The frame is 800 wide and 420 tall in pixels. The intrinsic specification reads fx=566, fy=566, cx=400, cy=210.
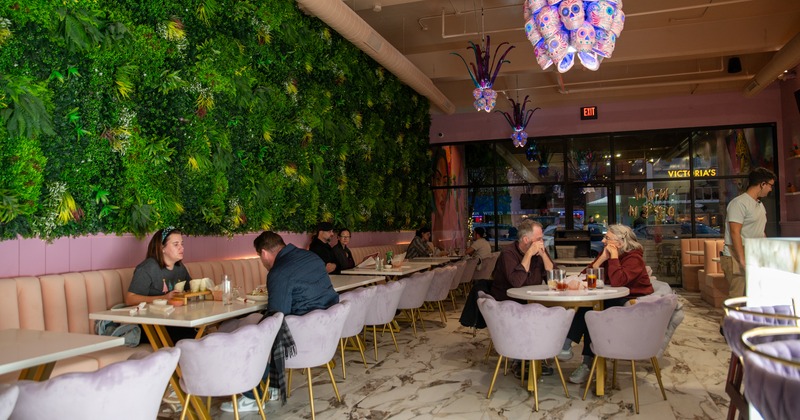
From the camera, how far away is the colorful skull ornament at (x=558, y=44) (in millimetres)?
4020

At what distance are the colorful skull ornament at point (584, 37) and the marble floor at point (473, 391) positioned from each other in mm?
2682

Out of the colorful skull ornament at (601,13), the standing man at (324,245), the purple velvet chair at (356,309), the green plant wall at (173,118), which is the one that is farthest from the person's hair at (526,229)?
the standing man at (324,245)

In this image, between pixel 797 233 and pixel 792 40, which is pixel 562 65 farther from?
pixel 797 233

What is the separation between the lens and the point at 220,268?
19.8 ft

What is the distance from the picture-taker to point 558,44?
4035mm

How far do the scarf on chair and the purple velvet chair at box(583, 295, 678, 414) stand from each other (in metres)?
2.22

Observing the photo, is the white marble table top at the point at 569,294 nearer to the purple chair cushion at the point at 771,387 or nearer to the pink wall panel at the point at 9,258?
the purple chair cushion at the point at 771,387

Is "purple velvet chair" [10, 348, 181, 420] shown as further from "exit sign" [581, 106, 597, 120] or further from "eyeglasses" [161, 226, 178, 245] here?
"exit sign" [581, 106, 597, 120]

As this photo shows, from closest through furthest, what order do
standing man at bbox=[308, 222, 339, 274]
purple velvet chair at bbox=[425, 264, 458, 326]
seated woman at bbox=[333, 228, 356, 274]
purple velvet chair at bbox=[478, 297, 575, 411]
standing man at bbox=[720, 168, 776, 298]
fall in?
purple velvet chair at bbox=[478, 297, 575, 411] → standing man at bbox=[720, 168, 776, 298] → purple velvet chair at bbox=[425, 264, 458, 326] → standing man at bbox=[308, 222, 339, 274] → seated woman at bbox=[333, 228, 356, 274]

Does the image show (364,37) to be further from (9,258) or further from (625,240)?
(9,258)

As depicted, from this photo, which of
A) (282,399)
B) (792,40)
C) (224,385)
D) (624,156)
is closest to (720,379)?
(282,399)

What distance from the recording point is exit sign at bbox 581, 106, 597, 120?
13008 millimetres

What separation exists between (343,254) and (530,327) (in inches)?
174

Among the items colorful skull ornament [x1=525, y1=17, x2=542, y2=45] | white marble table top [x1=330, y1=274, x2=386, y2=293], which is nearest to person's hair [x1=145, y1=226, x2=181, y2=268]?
white marble table top [x1=330, y1=274, x2=386, y2=293]
